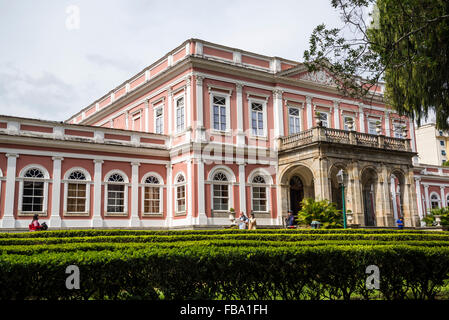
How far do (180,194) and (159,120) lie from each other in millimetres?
5192

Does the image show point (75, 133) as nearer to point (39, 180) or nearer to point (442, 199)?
point (39, 180)

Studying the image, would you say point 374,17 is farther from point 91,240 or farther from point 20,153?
point 20,153

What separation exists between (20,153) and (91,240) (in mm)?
10164

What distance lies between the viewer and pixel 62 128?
21828mm

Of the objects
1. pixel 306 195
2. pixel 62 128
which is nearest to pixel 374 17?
pixel 306 195

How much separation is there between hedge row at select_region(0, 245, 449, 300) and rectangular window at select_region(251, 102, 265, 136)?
16.7 m

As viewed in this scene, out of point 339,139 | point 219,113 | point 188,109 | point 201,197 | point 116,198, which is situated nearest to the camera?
point 201,197

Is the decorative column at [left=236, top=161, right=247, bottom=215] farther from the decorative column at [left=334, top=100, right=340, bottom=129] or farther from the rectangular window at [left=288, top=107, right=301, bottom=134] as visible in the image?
the decorative column at [left=334, top=100, right=340, bottom=129]

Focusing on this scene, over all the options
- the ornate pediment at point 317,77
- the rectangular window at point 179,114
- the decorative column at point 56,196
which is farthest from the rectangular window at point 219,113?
the decorative column at point 56,196

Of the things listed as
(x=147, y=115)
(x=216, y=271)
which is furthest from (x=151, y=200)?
(x=216, y=271)

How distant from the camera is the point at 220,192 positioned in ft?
74.9

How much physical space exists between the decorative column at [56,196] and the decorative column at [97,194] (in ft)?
5.61

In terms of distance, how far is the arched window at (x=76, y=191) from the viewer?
21.5 m
